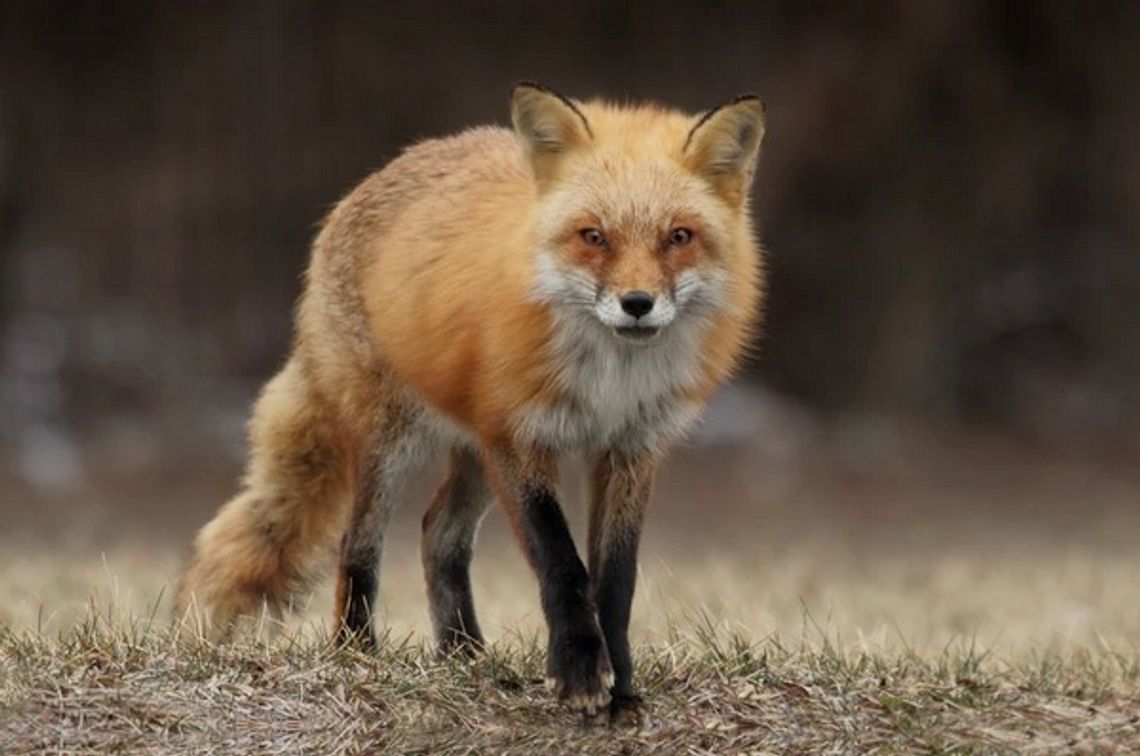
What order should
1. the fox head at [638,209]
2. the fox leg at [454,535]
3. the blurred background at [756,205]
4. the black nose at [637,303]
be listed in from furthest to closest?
the blurred background at [756,205]
the fox leg at [454,535]
the fox head at [638,209]
the black nose at [637,303]

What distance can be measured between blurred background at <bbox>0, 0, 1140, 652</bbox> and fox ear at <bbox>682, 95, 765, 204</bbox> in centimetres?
665

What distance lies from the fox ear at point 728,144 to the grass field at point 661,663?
1236mm

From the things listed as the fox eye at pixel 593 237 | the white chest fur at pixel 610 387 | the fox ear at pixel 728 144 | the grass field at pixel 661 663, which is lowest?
the grass field at pixel 661 663

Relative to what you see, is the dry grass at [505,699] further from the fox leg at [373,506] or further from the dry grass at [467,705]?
the fox leg at [373,506]

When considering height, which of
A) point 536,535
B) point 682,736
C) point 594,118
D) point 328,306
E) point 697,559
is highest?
point 594,118

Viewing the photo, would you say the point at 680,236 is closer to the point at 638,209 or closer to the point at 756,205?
the point at 638,209

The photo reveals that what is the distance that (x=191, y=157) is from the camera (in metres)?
12.9

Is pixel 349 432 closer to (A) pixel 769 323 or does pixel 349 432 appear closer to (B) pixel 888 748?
(B) pixel 888 748

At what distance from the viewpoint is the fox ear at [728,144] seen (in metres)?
5.27

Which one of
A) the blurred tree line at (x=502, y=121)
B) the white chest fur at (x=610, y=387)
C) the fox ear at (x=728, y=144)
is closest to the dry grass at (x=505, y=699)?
the white chest fur at (x=610, y=387)

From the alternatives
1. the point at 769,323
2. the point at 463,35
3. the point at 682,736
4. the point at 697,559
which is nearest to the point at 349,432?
the point at 682,736

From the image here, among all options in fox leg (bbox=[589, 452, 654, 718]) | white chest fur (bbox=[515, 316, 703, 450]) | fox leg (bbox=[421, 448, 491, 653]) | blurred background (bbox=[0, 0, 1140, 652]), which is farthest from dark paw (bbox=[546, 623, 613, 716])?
blurred background (bbox=[0, 0, 1140, 652])

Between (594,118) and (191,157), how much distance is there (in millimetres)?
7831

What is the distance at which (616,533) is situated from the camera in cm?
545
